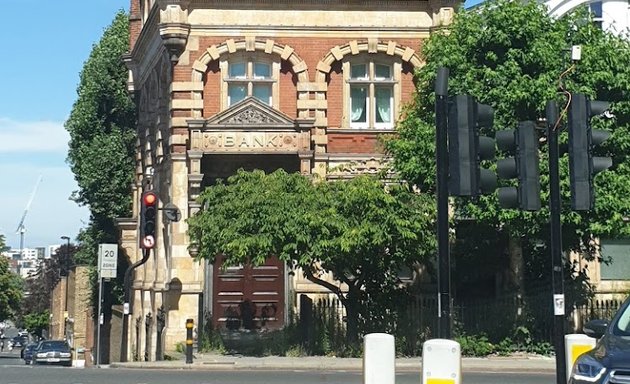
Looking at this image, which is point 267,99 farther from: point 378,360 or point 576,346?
point 576,346

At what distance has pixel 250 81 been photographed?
31594 mm

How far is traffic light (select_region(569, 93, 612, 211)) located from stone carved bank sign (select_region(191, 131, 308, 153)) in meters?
18.9

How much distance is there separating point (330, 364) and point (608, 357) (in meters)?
15.8

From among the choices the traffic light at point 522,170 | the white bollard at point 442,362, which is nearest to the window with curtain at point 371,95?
the traffic light at point 522,170

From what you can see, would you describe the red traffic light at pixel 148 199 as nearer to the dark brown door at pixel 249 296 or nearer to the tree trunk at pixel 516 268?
the dark brown door at pixel 249 296

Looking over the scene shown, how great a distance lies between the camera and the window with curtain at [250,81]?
31625 millimetres

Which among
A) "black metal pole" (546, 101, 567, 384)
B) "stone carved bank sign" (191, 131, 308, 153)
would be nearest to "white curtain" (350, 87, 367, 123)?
"stone carved bank sign" (191, 131, 308, 153)

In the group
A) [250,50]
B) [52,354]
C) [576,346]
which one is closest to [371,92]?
[250,50]

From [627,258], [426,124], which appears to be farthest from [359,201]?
[627,258]

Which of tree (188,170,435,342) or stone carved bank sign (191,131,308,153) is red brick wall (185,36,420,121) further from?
tree (188,170,435,342)

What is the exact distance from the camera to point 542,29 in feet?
90.0

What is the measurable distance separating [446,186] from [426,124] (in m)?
16.2

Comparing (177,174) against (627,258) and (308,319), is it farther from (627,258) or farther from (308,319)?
(627,258)

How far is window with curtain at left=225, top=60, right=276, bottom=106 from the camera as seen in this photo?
31625mm
